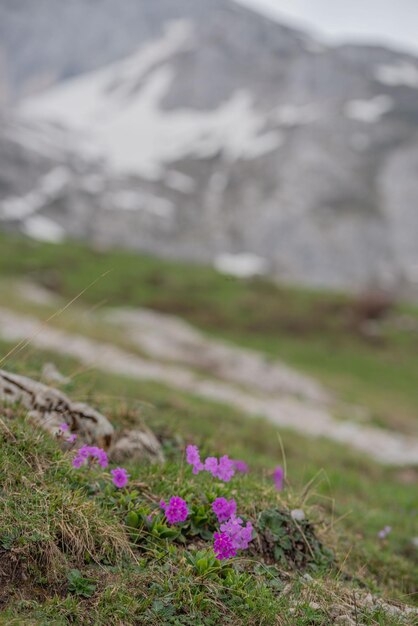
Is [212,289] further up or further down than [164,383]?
further down

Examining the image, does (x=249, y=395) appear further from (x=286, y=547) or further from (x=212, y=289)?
(x=212, y=289)

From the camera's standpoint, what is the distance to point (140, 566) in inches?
193

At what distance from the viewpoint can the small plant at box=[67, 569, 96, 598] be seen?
179 inches

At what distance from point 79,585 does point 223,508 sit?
1.51m

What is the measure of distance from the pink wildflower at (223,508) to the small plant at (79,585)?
53.3 inches

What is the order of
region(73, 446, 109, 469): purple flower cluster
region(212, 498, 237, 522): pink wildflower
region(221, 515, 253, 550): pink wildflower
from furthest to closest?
region(73, 446, 109, 469): purple flower cluster, region(212, 498, 237, 522): pink wildflower, region(221, 515, 253, 550): pink wildflower

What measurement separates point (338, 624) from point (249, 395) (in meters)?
21.5

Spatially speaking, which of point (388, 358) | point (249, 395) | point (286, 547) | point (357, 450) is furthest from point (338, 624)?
point (388, 358)

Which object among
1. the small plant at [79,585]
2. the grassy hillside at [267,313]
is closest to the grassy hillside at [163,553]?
the small plant at [79,585]

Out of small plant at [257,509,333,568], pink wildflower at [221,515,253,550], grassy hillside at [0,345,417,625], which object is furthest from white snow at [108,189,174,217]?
pink wildflower at [221,515,253,550]

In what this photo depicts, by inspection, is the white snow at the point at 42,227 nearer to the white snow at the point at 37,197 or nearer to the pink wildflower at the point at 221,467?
the white snow at the point at 37,197

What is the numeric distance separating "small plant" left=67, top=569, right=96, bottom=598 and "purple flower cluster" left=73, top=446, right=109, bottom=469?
114 cm

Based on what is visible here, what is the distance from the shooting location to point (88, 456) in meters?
5.90

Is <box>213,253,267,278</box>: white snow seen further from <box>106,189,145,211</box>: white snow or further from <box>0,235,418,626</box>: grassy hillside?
<box>0,235,418,626</box>: grassy hillside
